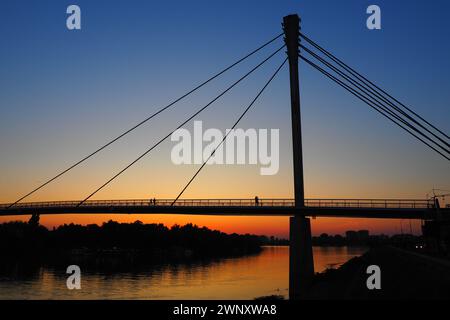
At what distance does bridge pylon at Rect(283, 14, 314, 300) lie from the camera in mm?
30234

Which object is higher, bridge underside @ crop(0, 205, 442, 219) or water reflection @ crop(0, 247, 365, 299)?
bridge underside @ crop(0, 205, 442, 219)

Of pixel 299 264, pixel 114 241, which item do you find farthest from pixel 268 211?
pixel 114 241

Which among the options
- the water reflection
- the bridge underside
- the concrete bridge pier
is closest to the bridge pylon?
the concrete bridge pier

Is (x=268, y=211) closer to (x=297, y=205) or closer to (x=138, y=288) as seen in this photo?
(x=297, y=205)

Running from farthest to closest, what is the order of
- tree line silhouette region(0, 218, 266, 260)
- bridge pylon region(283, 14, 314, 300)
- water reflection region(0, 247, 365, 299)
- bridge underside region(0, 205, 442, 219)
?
tree line silhouette region(0, 218, 266, 260), water reflection region(0, 247, 365, 299), bridge underside region(0, 205, 442, 219), bridge pylon region(283, 14, 314, 300)

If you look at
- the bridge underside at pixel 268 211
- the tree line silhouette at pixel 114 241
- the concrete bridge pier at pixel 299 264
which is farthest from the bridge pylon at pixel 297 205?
the tree line silhouette at pixel 114 241

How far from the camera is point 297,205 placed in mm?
31891

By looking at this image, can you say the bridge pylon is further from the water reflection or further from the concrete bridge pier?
the water reflection

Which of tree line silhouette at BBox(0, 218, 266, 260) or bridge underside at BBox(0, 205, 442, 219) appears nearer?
bridge underside at BBox(0, 205, 442, 219)

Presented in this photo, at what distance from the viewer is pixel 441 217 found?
3669 centimetres

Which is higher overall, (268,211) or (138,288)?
(268,211)

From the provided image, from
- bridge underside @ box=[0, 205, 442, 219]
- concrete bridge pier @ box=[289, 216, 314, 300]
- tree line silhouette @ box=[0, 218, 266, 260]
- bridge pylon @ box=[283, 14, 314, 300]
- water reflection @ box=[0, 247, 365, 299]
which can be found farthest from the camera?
tree line silhouette @ box=[0, 218, 266, 260]
